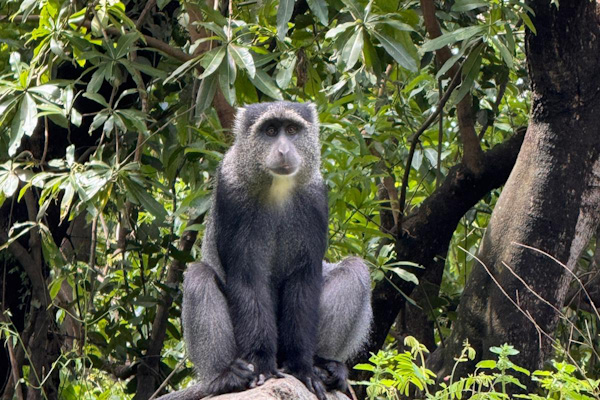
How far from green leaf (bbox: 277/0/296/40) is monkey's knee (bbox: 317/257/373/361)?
1443 millimetres

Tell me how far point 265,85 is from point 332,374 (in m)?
1.77

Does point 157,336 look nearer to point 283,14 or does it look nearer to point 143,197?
point 143,197

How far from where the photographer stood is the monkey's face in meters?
5.16

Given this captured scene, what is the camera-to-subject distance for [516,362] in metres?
5.70

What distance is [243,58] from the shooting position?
5.21m

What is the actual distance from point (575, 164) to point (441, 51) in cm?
129

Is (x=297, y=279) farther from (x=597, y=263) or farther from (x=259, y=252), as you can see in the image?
(x=597, y=263)

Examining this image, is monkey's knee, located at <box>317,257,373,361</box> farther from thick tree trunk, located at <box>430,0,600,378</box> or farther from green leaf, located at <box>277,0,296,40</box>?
green leaf, located at <box>277,0,296,40</box>

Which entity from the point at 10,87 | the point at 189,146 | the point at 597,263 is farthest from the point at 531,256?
the point at 10,87

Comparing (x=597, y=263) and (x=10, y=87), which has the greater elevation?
(x=10, y=87)

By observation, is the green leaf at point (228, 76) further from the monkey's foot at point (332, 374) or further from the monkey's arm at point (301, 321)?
the monkey's foot at point (332, 374)

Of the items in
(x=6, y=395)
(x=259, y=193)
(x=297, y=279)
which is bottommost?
(x=6, y=395)

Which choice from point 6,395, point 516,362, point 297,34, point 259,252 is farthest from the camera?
point 6,395

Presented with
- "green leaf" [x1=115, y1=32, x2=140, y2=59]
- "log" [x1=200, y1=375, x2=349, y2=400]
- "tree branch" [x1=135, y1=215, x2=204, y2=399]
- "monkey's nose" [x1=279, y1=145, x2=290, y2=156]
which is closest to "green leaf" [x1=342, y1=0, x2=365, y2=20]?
"monkey's nose" [x1=279, y1=145, x2=290, y2=156]
